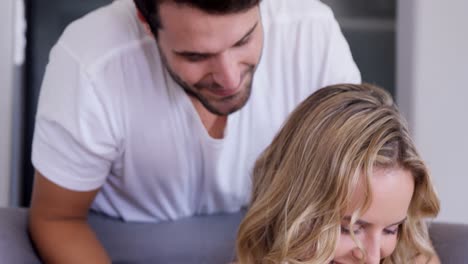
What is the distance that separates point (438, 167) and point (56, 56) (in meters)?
1.02

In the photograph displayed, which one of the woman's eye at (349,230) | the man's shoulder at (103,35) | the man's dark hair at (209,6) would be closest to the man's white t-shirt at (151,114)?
the man's shoulder at (103,35)

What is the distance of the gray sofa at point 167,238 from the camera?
138 centimetres

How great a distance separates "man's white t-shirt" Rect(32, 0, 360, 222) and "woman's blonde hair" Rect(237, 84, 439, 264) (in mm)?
211

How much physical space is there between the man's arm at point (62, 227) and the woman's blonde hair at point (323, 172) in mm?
300

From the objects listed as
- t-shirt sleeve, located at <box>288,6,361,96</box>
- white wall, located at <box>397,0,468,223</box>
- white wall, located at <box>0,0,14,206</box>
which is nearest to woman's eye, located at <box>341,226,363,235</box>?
t-shirt sleeve, located at <box>288,6,361,96</box>

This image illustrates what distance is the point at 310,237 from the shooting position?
Result: 114cm

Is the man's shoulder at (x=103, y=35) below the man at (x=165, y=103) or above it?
above

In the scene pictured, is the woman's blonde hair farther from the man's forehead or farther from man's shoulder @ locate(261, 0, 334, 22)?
man's shoulder @ locate(261, 0, 334, 22)

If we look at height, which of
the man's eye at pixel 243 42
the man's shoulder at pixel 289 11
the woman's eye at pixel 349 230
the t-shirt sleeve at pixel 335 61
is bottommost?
the woman's eye at pixel 349 230

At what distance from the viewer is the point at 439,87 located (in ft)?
6.44

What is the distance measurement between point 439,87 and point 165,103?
0.84 metres

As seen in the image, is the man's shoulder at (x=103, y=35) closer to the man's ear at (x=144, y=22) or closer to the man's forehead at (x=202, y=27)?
the man's ear at (x=144, y=22)

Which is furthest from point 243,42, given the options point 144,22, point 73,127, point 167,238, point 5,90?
point 5,90

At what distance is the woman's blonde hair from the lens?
1.12 meters
